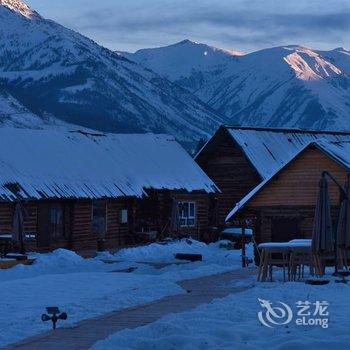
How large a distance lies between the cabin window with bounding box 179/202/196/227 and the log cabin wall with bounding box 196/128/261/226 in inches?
182

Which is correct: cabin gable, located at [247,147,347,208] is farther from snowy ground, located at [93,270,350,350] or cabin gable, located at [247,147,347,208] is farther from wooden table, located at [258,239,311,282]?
snowy ground, located at [93,270,350,350]

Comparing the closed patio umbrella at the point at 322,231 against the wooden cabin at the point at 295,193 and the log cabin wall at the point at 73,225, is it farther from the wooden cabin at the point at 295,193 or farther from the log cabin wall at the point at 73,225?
the log cabin wall at the point at 73,225

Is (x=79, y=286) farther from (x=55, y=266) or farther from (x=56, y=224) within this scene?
(x=56, y=224)

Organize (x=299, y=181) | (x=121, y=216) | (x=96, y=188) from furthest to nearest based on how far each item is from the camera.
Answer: (x=121, y=216) → (x=96, y=188) → (x=299, y=181)

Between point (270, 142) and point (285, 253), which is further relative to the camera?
point (270, 142)

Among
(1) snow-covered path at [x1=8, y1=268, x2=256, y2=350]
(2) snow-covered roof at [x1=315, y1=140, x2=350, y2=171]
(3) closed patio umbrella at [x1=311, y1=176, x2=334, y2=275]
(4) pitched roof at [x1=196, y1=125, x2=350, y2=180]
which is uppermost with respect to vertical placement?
(4) pitched roof at [x1=196, y1=125, x2=350, y2=180]

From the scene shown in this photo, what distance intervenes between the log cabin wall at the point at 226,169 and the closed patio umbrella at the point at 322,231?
1136 inches

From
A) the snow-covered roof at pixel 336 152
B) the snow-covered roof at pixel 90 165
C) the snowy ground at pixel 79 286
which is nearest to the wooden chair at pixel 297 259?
the snowy ground at pixel 79 286

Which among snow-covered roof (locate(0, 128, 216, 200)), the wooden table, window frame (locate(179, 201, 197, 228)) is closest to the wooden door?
snow-covered roof (locate(0, 128, 216, 200))

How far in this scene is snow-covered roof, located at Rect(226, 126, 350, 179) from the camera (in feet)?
174

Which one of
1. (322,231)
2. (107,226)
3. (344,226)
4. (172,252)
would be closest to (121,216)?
(107,226)

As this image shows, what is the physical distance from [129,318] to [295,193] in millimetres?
18650

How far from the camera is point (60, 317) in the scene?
15.3 meters

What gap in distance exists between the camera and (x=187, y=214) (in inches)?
1873
